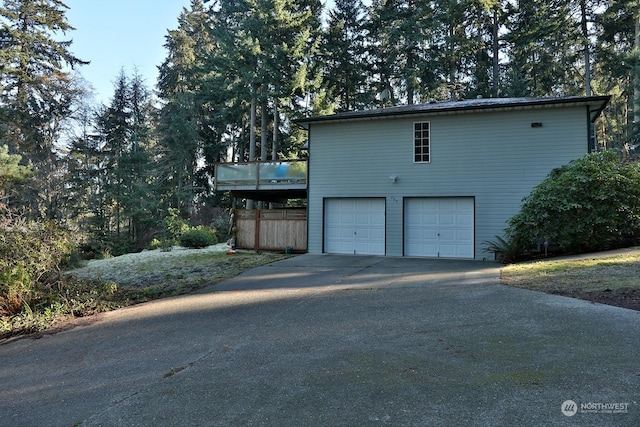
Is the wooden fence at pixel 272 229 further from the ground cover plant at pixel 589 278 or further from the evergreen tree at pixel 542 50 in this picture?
the evergreen tree at pixel 542 50

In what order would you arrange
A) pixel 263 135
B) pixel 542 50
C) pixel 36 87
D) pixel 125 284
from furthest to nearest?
pixel 542 50 < pixel 263 135 < pixel 36 87 < pixel 125 284

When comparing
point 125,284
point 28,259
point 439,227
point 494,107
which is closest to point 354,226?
point 439,227

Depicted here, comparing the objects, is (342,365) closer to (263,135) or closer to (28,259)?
(28,259)

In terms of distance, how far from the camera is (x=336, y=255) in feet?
46.3

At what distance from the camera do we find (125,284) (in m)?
10.0

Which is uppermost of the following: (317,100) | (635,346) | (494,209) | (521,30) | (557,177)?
(521,30)

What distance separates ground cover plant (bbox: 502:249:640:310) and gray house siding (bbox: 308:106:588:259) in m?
4.00

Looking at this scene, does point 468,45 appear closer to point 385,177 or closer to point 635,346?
point 385,177

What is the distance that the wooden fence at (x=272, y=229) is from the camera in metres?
15.4

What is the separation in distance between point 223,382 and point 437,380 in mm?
1968

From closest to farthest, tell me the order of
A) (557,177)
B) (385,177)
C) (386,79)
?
(557,177) → (385,177) → (386,79)

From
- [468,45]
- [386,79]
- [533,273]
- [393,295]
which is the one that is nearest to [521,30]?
[468,45]

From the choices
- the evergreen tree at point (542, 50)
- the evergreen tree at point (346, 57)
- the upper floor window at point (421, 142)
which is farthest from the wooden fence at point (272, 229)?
the evergreen tree at point (542, 50)

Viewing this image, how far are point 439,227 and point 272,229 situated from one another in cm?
659
